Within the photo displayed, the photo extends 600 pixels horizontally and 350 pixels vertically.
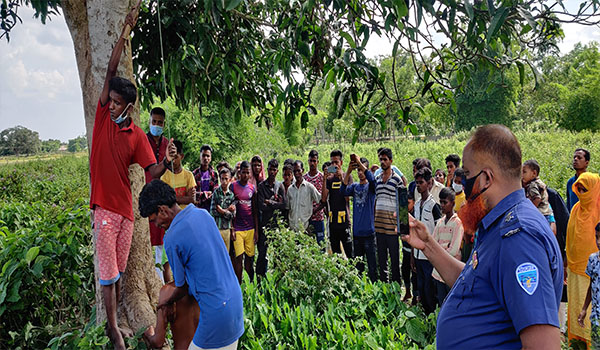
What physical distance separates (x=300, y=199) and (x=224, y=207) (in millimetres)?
1186

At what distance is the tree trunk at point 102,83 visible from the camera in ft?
10.5

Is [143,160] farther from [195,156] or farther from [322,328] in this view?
[195,156]

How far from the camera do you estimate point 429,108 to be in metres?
32.3

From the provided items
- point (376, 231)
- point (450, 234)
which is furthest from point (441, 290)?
point (376, 231)

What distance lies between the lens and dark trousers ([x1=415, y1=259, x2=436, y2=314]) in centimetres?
496

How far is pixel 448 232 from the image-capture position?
4633mm

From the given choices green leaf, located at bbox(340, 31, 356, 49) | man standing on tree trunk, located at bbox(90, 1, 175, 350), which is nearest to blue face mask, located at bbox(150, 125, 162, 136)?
man standing on tree trunk, located at bbox(90, 1, 175, 350)

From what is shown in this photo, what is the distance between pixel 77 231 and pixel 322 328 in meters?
2.45

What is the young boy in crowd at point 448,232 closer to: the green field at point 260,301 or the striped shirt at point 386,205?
the green field at point 260,301

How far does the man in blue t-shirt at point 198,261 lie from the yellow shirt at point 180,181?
280 centimetres

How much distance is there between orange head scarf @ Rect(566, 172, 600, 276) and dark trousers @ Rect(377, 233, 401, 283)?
2.00 m

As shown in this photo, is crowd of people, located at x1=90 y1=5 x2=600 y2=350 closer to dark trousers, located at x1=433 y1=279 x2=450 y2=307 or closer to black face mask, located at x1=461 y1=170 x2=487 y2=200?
black face mask, located at x1=461 y1=170 x2=487 y2=200

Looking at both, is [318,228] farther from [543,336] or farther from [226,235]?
[543,336]

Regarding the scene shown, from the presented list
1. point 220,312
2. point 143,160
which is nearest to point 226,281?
point 220,312
